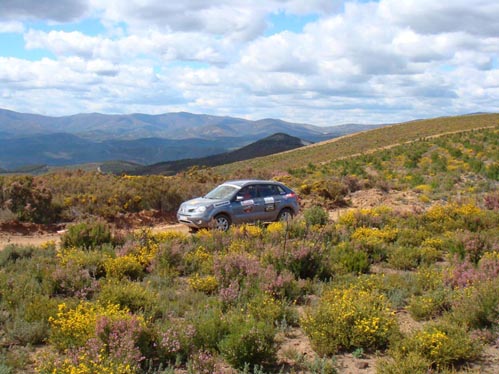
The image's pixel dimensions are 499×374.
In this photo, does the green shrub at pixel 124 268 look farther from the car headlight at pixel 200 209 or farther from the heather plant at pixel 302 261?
the car headlight at pixel 200 209

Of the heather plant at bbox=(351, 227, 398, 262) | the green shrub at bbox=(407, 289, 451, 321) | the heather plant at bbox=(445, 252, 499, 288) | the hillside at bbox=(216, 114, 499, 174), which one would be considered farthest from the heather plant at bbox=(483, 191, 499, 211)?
the hillside at bbox=(216, 114, 499, 174)

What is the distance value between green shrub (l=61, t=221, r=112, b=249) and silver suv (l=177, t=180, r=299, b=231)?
3.45 metres

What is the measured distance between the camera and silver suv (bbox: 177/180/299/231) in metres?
14.8

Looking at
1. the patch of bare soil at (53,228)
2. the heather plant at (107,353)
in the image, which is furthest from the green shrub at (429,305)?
the patch of bare soil at (53,228)

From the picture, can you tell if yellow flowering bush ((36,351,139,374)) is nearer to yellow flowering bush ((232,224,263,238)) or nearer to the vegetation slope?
the vegetation slope

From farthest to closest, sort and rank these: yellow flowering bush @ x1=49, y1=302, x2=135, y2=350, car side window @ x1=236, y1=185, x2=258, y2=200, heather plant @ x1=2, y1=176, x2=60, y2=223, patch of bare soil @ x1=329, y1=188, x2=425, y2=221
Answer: patch of bare soil @ x1=329, y1=188, x2=425, y2=221 → heather plant @ x1=2, y1=176, x2=60, y2=223 → car side window @ x1=236, y1=185, x2=258, y2=200 → yellow flowering bush @ x1=49, y1=302, x2=135, y2=350

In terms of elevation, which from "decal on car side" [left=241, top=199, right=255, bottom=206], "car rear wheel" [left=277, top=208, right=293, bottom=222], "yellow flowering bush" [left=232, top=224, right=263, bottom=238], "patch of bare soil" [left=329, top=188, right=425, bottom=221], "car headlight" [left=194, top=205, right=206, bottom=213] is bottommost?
"patch of bare soil" [left=329, top=188, right=425, bottom=221]

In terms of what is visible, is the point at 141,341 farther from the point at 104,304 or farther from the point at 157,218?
the point at 157,218

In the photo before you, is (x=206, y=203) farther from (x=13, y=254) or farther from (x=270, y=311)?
(x=270, y=311)

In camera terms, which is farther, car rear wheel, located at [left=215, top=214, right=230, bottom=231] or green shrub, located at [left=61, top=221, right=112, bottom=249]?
car rear wheel, located at [left=215, top=214, right=230, bottom=231]

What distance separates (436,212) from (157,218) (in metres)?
10.1

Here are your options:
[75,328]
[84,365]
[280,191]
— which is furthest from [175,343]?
[280,191]

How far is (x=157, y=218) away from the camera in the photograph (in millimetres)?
18750

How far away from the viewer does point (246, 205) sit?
50.3ft
